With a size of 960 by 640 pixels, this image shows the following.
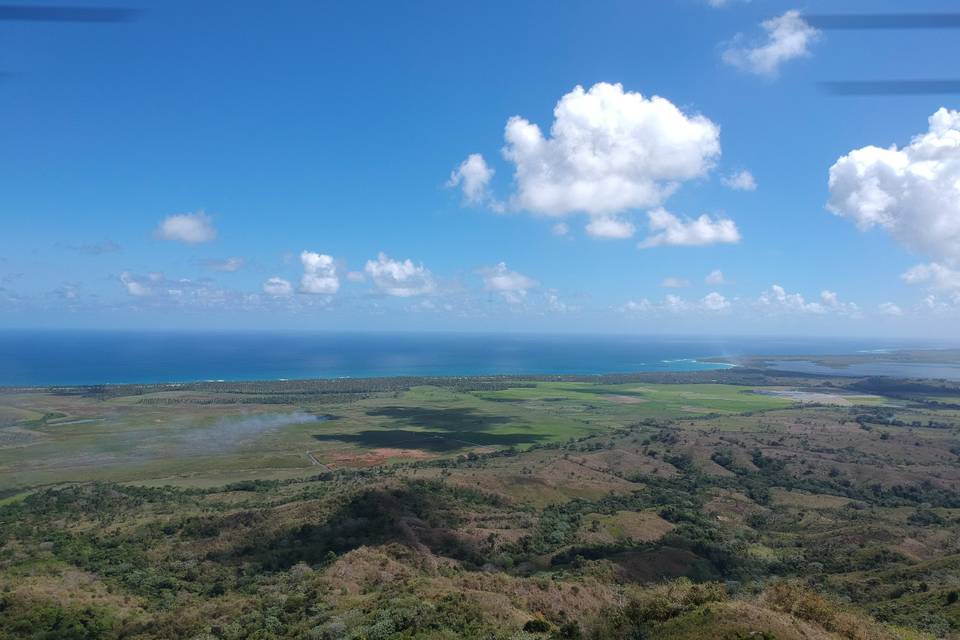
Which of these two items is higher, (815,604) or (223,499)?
(815,604)

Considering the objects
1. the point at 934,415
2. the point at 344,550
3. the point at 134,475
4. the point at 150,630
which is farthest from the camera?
the point at 934,415

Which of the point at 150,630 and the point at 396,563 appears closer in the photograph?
the point at 150,630

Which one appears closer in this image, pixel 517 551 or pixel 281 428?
pixel 517 551

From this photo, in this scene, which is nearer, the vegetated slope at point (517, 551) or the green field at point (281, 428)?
the vegetated slope at point (517, 551)

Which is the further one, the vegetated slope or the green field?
the green field

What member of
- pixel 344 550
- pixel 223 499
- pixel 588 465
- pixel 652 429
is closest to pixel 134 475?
pixel 223 499

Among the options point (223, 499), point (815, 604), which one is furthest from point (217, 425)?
point (815, 604)

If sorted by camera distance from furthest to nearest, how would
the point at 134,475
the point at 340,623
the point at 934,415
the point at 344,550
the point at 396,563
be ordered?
the point at 934,415 → the point at 134,475 → the point at 344,550 → the point at 396,563 → the point at 340,623

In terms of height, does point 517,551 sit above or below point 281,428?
above

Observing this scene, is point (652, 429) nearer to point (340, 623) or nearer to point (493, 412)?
point (493, 412)
